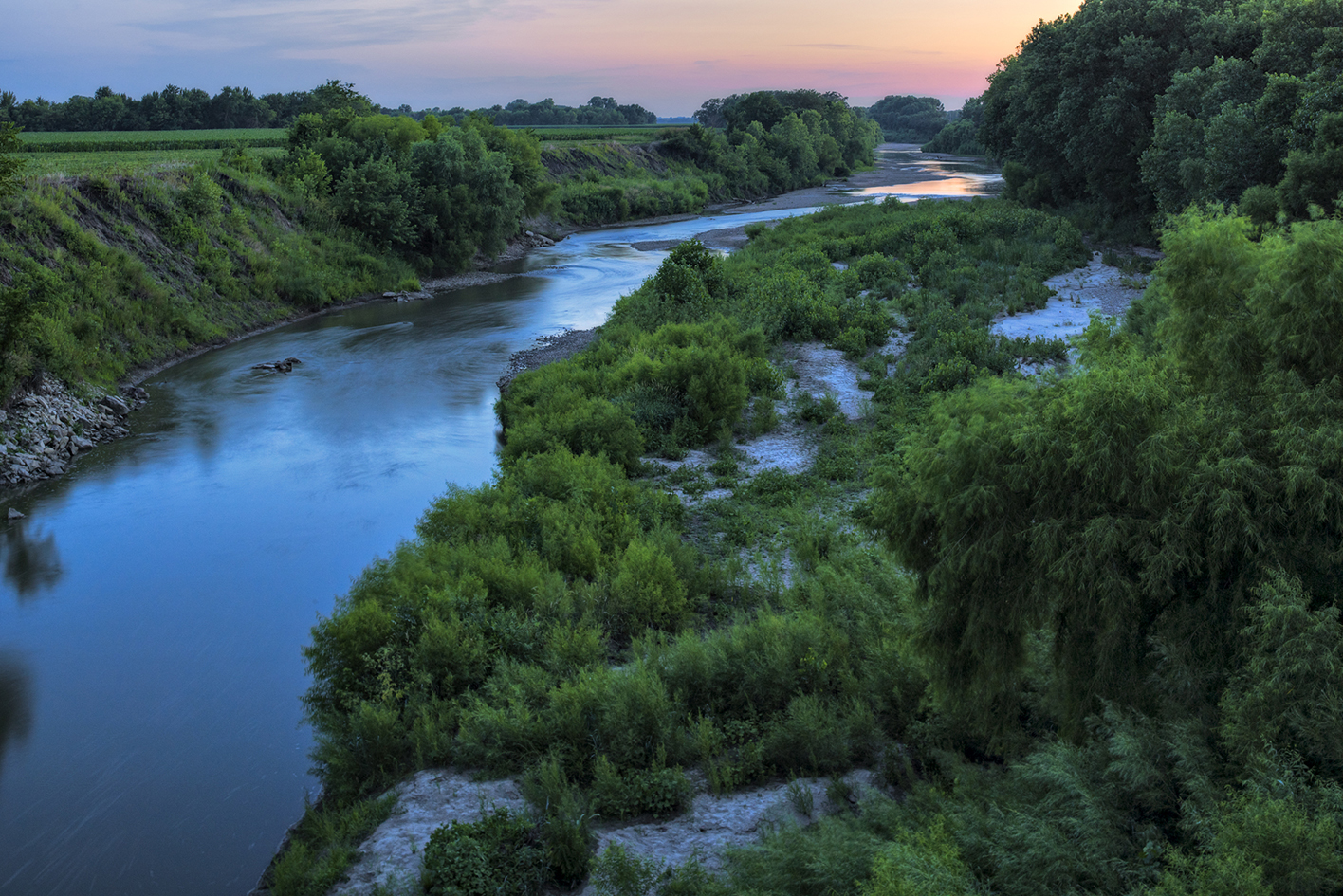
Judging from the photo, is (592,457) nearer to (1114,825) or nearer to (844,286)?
(1114,825)

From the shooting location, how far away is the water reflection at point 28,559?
14.6 meters

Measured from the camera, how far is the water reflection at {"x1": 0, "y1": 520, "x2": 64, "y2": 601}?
48.1 feet

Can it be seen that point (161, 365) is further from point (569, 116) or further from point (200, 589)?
point (569, 116)

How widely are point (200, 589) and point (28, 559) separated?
3560 mm

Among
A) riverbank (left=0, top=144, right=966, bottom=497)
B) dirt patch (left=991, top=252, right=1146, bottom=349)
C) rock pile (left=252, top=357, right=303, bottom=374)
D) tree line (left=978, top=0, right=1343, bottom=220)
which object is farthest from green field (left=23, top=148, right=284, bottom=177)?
tree line (left=978, top=0, right=1343, bottom=220)

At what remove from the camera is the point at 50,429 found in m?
19.7

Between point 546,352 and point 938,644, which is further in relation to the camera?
point 546,352

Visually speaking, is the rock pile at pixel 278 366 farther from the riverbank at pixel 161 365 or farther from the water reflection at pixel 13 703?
the water reflection at pixel 13 703

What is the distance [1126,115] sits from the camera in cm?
3800

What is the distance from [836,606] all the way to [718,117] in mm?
155912

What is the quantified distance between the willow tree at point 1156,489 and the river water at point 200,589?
751 cm

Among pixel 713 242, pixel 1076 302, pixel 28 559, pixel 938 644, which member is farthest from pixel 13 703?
pixel 713 242

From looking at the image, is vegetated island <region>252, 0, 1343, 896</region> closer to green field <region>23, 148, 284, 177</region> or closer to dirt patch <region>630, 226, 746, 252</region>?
green field <region>23, 148, 284, 177</region>

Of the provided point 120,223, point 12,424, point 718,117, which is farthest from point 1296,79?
point 718,117
